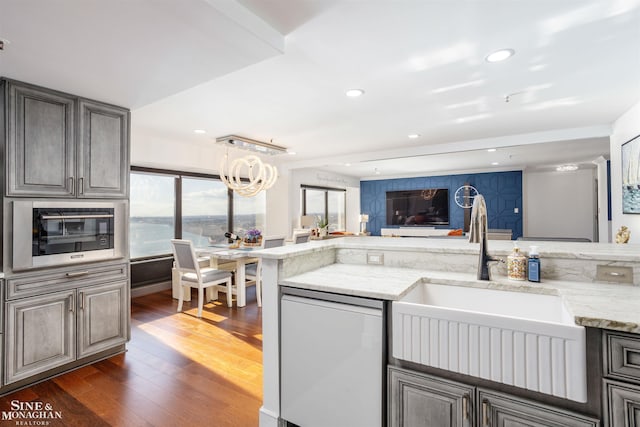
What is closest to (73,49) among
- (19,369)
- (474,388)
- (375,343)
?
(19,369)

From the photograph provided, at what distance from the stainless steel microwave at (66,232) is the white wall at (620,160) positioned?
4.87 meters

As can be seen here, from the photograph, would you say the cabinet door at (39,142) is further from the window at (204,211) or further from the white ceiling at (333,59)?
the window at (204,211)

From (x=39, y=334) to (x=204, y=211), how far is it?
3.66m

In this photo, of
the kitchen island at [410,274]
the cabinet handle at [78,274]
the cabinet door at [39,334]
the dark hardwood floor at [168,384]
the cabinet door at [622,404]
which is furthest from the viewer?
the cabinet handle at [78,274]

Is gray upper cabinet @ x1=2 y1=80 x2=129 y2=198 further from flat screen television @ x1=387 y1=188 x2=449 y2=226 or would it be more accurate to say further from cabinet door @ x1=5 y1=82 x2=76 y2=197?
flat screen television @ x1=387 y1=188 x2=449 y2=226

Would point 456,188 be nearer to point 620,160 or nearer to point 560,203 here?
point 560,203

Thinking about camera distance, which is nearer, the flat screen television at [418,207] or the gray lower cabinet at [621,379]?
the gray lower cabinet at [621,379]

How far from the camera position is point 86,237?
257cm

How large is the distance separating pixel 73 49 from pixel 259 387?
93.0 inches

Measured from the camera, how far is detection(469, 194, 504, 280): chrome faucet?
1.68 meters

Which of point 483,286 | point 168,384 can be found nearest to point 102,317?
point 168,384

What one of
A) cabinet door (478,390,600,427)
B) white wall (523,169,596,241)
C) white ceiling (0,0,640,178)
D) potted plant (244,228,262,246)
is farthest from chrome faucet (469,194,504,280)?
white wall (523,169,596,241)

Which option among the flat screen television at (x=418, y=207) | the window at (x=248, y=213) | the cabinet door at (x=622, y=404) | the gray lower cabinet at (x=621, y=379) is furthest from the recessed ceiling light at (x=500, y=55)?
the flat screen television at (x=418, y=207)

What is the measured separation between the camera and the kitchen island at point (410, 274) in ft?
4.71
